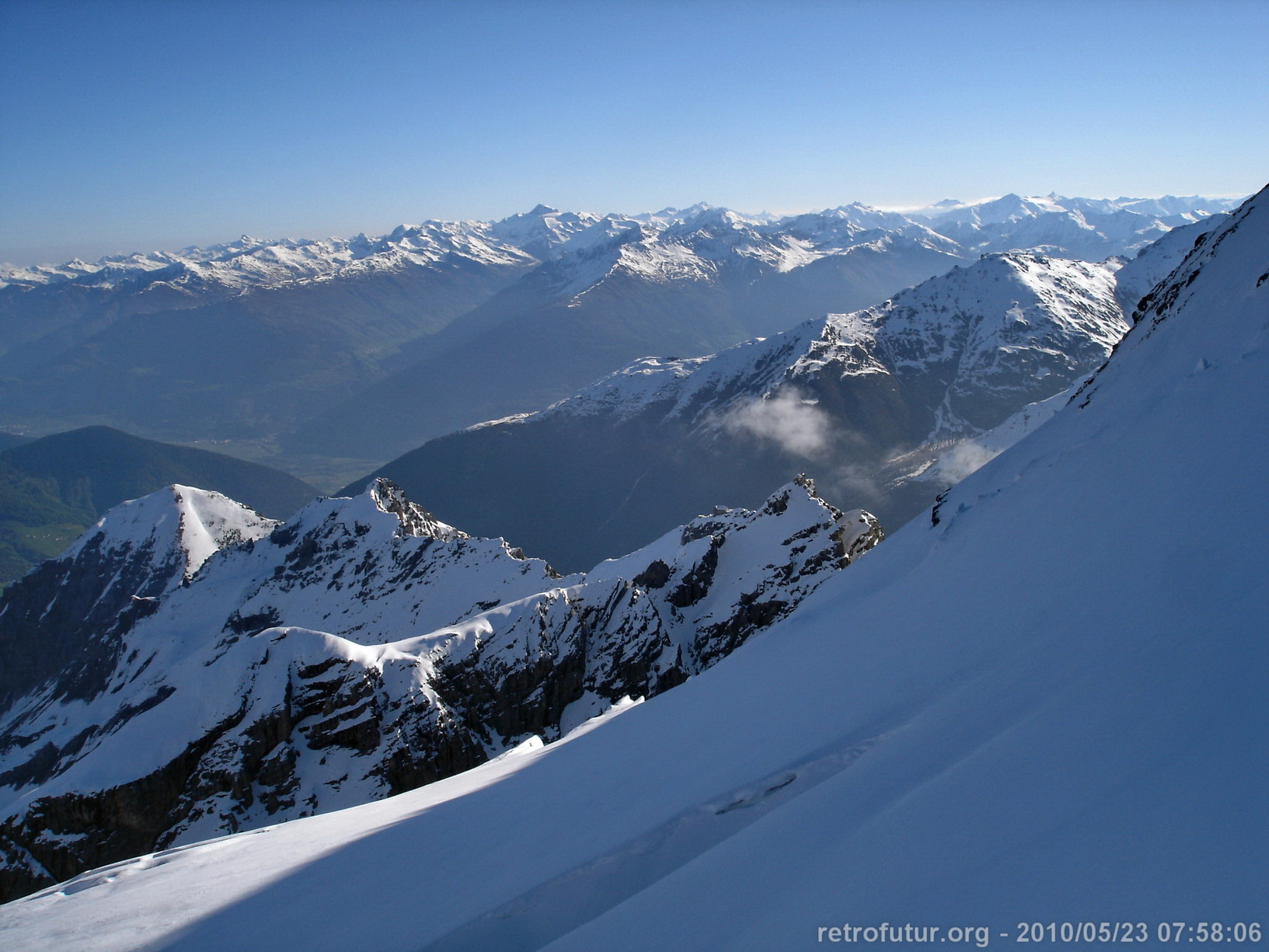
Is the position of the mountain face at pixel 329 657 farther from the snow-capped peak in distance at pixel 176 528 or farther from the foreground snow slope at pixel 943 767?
the foreground snow slope at pixel 943 767

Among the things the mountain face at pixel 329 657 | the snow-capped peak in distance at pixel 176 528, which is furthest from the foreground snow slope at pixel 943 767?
the snow-capped peak in distance at pixel 176 528

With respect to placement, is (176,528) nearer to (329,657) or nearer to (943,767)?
(329,657)

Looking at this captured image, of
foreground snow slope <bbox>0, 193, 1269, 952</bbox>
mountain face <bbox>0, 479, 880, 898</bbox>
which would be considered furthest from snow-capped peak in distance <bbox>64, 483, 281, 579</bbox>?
foreground snow slope <bbox>0, 193, 1269, 952</bbox>

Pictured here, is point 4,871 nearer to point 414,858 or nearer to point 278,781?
point 278,781

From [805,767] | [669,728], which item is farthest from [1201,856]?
[669,728]

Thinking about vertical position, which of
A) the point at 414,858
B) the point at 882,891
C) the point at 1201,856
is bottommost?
the point at 414,858

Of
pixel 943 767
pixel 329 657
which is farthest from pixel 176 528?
pixel 943 767

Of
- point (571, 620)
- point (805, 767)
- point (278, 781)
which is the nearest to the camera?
point (805, 767)
